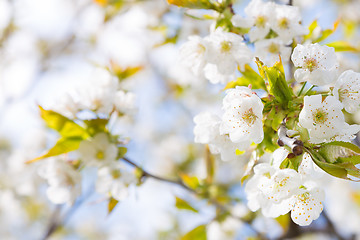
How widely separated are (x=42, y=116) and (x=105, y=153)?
296 millimetres

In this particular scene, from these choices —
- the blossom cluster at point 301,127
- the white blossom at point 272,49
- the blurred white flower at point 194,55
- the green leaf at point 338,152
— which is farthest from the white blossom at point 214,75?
the green leaf at point 338,152

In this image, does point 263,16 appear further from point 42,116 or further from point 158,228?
point 158,228

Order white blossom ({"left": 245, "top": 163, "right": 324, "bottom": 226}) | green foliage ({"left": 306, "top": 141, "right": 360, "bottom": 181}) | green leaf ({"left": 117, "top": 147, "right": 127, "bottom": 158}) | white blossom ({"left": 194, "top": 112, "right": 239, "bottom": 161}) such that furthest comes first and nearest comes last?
green leaf ({"left": 117, "top": 147, "right": 127, "bottom": 158})
white blossom ({"left": 194, "top": 112, "right": 239, "bottom": 161})
white blossom ({"left": 245, "top": 163, "right": 324, "bottom": 226})
green foliage ({"left": 306, "top": 141, "right": 360, "bottom": 181})

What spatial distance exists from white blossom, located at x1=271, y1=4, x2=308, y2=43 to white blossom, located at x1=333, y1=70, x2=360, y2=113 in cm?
36

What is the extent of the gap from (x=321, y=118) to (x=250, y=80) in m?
0.36

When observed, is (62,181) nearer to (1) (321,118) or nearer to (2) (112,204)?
(2) (112,204)

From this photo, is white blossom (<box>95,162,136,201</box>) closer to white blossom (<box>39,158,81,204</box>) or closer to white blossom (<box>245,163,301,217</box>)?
white blossom (<box>39,158,81,204</box>)

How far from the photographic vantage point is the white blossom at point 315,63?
107cm

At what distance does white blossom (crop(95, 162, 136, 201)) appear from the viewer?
5.07ft

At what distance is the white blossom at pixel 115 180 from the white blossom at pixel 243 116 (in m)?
0.64

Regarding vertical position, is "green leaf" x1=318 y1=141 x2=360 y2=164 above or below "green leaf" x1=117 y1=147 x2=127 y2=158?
above

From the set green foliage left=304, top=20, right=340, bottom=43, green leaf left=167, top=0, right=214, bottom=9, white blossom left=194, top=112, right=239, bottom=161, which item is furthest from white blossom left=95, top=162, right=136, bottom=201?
green foliage left=304, top=20, right=340, bottom=43

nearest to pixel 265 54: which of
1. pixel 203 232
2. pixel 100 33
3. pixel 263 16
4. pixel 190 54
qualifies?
pixel 263 16

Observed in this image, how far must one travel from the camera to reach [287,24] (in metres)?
1.35
